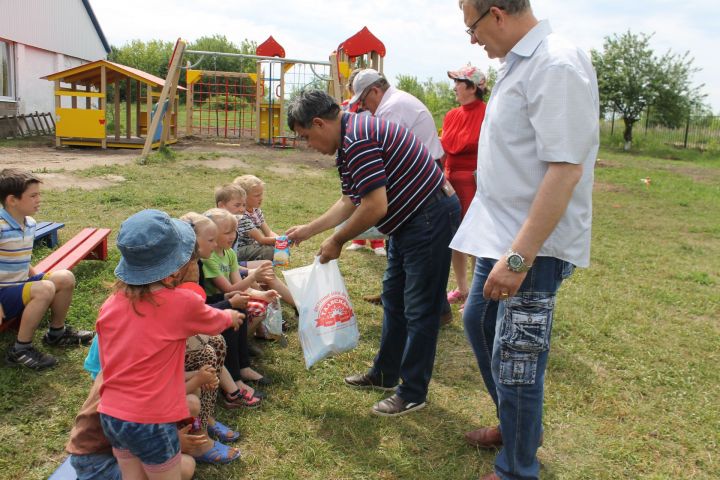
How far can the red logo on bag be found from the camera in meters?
3.32

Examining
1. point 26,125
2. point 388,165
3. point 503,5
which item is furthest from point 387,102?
point 26,125

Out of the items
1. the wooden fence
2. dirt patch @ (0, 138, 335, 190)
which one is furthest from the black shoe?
the wooden fence

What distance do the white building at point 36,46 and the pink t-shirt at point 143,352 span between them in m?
17.8

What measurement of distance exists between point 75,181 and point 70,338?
6.59 metres

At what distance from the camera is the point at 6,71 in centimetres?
1766

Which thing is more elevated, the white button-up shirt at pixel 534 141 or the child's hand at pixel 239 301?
the white button-up shirt at pixel 534 141

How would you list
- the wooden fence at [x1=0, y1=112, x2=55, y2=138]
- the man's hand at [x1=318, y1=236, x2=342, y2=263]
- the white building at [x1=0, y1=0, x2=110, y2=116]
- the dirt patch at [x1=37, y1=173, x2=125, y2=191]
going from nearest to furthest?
the man's hand at [x1=318, y1=236, x2=342, y2=263], the dirt patch at [x1=37, y1=173, x2=125, y2=191], the wooden fence at [x1=0, y1=112, x2=55, y2=138], the white building at [x1=0, y1=0, x2=110, y2=116]

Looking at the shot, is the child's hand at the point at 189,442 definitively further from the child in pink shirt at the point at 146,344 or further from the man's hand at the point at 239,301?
the man's hand at the point at 239,301

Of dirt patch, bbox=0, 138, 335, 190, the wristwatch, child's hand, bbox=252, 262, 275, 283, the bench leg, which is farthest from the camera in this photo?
dirt patch, bbox=0, 138, 335, 190

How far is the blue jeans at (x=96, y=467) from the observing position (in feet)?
7.30

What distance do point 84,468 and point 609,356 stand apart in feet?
10.9

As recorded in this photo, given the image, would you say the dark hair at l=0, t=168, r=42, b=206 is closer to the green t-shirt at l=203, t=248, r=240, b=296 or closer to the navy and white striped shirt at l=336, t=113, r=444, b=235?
the green t-shirt at l=203, t=248, r=240, b=296

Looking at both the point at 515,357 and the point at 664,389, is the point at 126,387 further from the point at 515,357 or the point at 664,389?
the point at 664,389

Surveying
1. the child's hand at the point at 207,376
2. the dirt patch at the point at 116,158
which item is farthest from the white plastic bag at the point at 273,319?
the dirt patch at the point at 116,158
